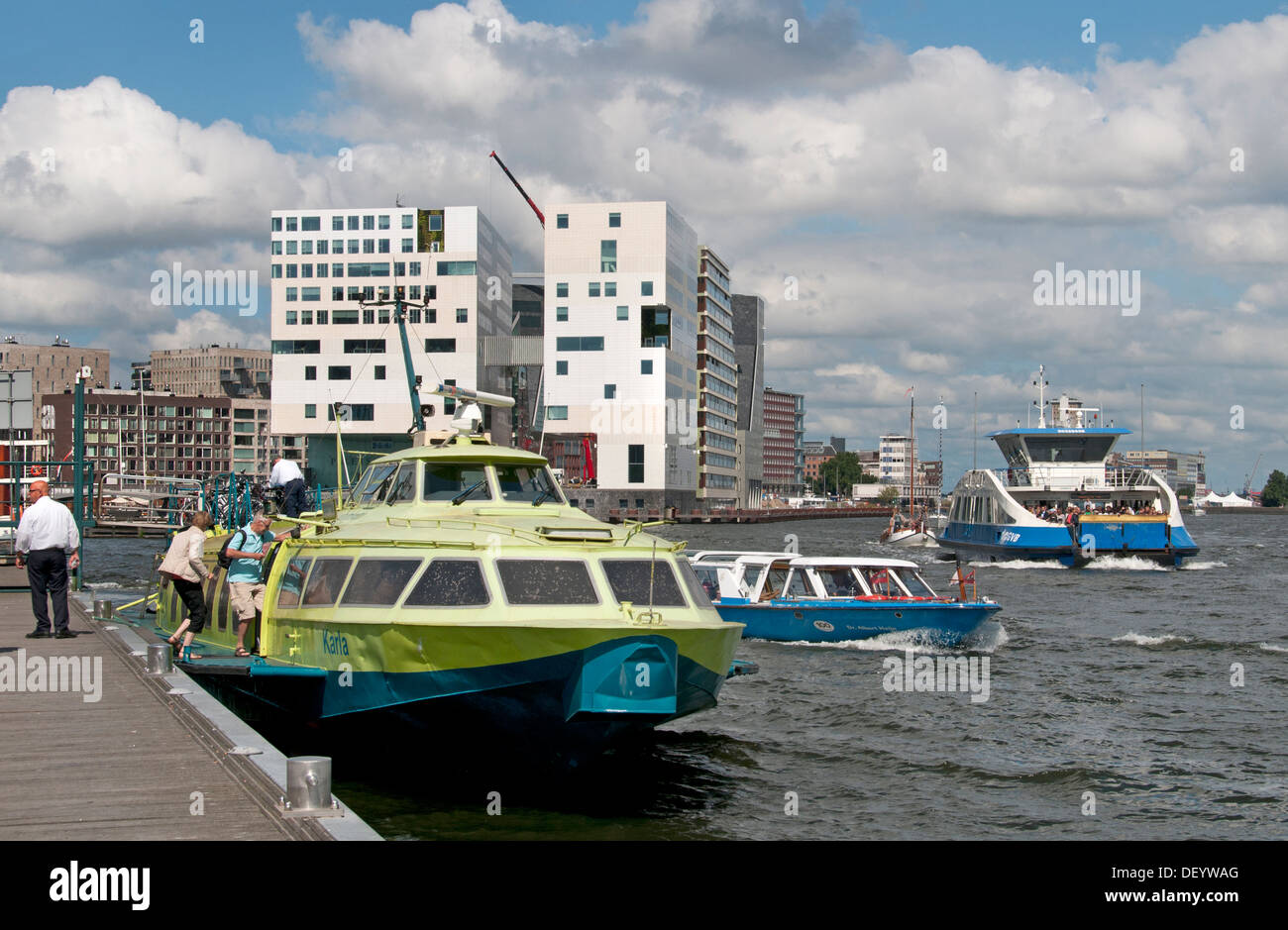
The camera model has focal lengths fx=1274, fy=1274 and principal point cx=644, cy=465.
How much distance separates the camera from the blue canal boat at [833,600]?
29.6 m

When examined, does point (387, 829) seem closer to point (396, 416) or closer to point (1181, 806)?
point (1181, 806)

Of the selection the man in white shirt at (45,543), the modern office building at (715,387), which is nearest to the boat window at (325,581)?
the man in white shirt at (45,543)

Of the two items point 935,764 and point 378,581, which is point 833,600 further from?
point 378,581

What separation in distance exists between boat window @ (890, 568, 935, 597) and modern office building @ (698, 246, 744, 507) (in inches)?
4515

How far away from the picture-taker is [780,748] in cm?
1983

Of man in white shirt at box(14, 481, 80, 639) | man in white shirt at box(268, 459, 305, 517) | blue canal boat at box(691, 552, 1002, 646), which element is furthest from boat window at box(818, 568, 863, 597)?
man in white shirt at box(14, 481, 80, 639)

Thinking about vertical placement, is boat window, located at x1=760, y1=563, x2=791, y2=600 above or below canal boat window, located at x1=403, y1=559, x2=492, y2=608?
below

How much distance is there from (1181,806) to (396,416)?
4142 inches

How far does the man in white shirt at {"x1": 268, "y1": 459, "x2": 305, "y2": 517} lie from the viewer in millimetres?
22219

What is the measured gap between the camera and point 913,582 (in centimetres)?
3281

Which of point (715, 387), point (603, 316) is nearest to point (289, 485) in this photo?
point (603, 316)

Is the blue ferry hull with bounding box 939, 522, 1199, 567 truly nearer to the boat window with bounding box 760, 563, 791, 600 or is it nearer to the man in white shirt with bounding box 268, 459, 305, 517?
the boat window with bounding box 760, 563, 791, 600

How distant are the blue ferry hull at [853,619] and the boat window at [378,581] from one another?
1602cm

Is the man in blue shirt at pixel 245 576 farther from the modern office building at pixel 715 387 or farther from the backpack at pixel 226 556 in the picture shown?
the modern office building at pixel 715 387
